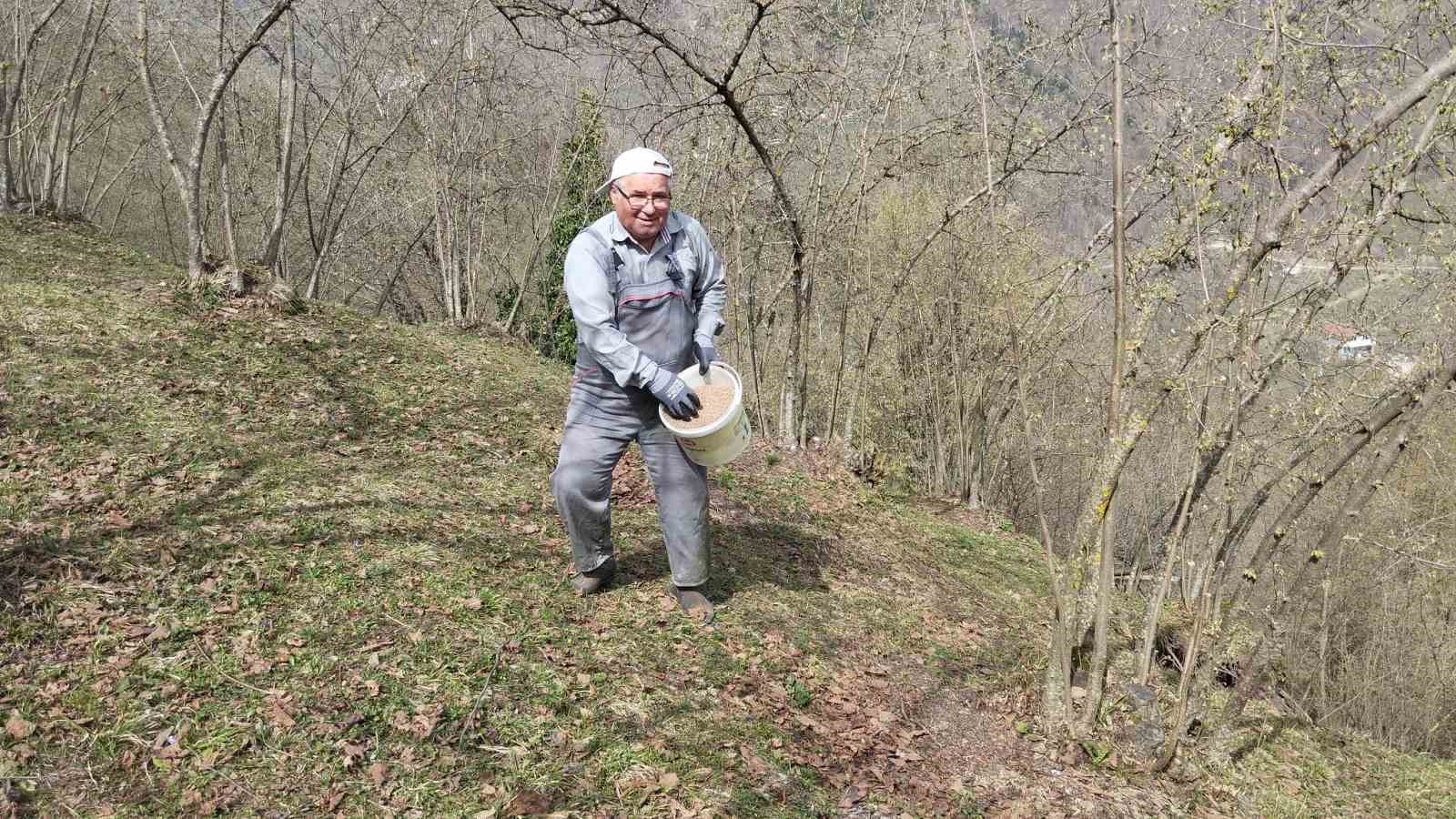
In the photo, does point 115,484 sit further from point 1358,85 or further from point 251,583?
point 1358,85

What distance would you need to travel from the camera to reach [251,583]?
3727 millimetres

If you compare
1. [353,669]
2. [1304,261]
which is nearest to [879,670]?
[353,669]

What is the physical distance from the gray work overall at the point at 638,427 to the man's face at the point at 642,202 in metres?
0.13

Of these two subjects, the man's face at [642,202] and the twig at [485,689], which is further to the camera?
the man's face at [642,202]

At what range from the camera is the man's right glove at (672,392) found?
3525 millimetres

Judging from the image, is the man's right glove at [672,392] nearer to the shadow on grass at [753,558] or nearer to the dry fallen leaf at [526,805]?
the shadow on grass at [753,558]

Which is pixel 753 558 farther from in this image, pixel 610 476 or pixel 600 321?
pixel 600 321

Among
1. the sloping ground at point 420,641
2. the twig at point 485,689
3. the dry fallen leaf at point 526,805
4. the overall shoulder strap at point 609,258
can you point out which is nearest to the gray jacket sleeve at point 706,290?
the overall shoulder strap at point 609,258

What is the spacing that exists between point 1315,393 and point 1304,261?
2.13 feet

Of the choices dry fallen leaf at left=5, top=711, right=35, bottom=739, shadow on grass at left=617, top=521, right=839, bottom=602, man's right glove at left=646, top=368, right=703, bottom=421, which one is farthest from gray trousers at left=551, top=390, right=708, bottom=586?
dry fallen leaf at left=5, top=711, right=35, bottom=739

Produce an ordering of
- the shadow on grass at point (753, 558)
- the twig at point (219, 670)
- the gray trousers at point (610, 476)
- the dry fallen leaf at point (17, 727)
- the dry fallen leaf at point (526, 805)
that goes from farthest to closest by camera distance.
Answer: the shadow on grass at point (753, 558), the gray trousers at point (610, 476), the twig at point (219, 670), the dry fallen leaf at point (526, 805), the dry fallen leaf at point (17, 727)

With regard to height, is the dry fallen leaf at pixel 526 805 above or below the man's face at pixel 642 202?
below

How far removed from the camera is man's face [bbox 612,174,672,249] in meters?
3.57

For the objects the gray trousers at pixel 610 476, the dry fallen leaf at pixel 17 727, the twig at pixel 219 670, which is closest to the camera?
the dry fallen leaf at pixel 17 727
